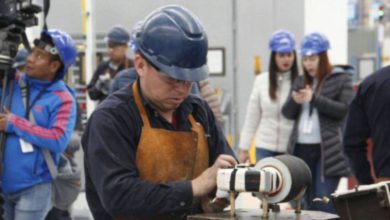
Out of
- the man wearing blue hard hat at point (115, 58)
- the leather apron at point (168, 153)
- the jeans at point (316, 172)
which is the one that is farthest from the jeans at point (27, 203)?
the man wearing blue hard hat at point (115, 58)

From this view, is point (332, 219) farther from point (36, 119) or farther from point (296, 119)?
point (296, 119)

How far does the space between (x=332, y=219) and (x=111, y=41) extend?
6106 millimetres

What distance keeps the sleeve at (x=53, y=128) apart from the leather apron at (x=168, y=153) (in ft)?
7.13

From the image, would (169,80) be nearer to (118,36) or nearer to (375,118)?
(375,118)

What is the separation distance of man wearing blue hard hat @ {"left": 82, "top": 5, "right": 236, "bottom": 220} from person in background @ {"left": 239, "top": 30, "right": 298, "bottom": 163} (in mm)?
4520

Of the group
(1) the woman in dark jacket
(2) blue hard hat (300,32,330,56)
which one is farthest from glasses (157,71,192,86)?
(2) blue hard hat (300,32,330,56)

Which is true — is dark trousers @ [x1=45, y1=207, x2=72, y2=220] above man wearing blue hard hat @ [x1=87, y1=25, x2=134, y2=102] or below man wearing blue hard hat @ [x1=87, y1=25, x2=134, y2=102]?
below

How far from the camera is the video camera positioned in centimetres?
507

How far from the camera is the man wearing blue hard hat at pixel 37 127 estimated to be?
5.52 meters

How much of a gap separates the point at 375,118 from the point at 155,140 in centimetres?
221

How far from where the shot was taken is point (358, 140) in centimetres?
563

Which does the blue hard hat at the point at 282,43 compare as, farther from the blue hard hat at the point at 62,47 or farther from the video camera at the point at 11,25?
the video camera at the point at 11,25

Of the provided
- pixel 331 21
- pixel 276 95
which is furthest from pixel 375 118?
pixel 331 21

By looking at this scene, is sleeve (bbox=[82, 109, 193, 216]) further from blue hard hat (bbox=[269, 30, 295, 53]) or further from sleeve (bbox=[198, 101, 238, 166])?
blue hard hat (bbox=[269, 30, 295, 53])
